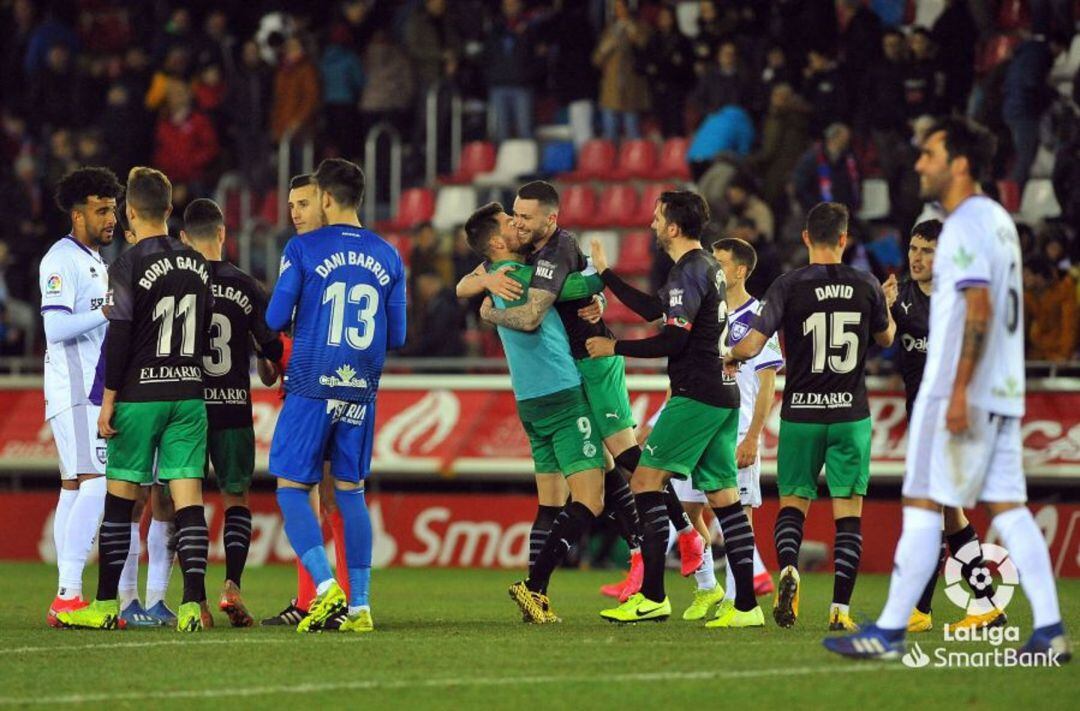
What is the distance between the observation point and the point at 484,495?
64.0ft

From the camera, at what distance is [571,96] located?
24422 mm

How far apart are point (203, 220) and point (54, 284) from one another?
105 centimetres

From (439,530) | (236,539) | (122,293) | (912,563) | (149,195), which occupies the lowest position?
(439,530)

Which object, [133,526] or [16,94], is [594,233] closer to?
[16,94]

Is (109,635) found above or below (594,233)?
below

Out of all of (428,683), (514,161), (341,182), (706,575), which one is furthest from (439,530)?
(428,683)

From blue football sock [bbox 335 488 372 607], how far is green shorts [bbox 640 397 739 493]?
1687 mm

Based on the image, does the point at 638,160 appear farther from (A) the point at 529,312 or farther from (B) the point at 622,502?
(A) the point at 529,312

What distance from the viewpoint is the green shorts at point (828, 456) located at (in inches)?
440

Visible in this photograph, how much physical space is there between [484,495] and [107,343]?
905 centimetres

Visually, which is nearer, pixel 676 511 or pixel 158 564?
pixel 158 564

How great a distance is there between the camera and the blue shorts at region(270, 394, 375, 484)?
10641 mm

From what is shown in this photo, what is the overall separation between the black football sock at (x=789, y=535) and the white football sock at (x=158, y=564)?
3824 millimetres

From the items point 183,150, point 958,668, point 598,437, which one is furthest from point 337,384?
point 183,150
